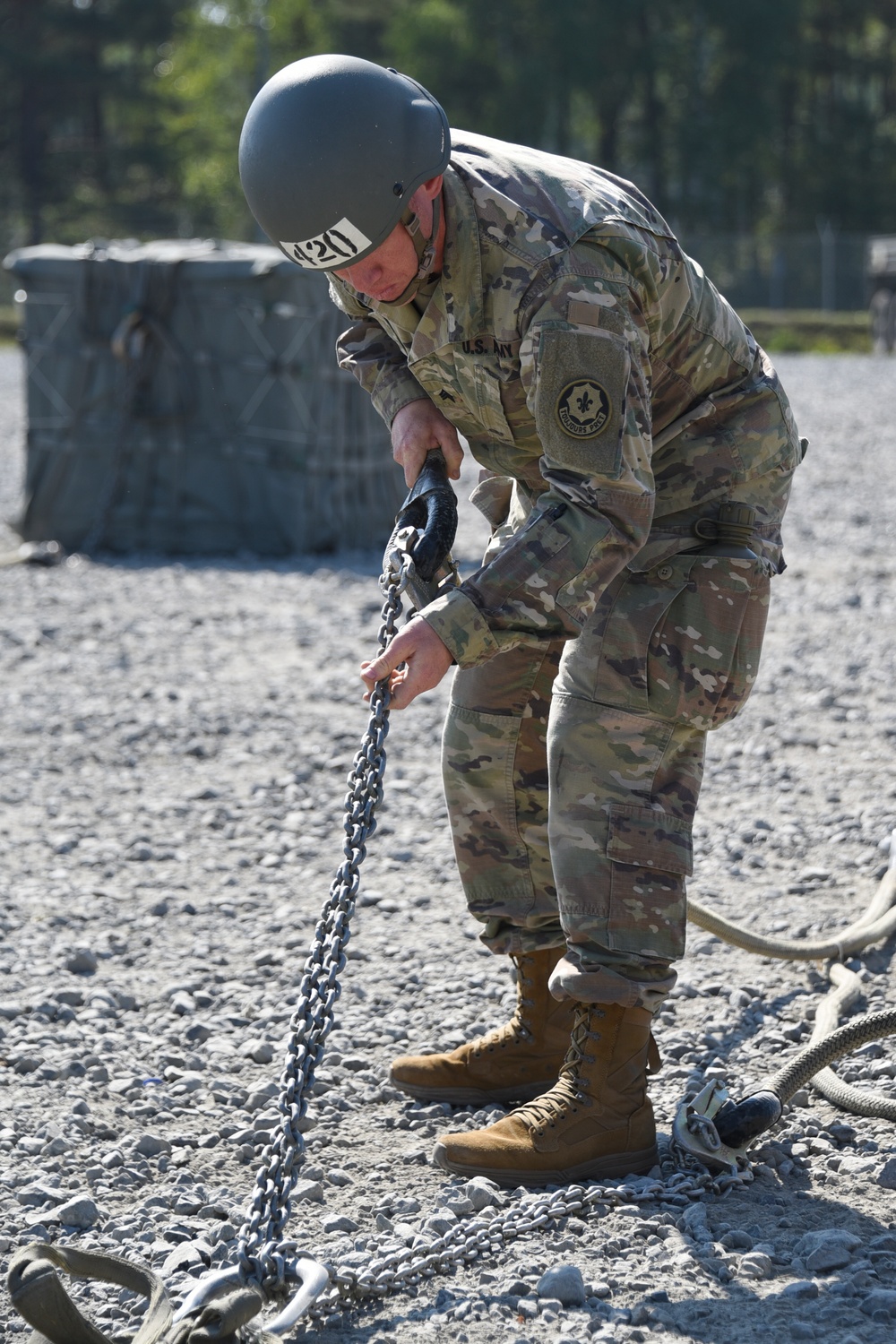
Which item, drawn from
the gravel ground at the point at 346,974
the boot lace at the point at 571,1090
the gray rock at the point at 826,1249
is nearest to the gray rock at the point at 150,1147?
the gravel ground at the point at 346,974

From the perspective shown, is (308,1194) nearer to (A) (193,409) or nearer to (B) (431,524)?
(B) (431,524)

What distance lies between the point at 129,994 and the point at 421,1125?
100 cm

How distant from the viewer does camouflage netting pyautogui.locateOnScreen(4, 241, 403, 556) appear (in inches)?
376

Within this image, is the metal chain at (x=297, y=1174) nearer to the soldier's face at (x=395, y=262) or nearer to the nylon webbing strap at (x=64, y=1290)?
the nylon webbing strap at (x=64, y=1290)

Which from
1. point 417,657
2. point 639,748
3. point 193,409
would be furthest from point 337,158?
point 193,409

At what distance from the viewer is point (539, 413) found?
267 centimetres

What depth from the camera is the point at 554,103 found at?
46.1m

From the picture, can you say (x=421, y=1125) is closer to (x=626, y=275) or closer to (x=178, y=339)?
(x=626, y=275)

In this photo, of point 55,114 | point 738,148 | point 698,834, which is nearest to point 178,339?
point 698,834

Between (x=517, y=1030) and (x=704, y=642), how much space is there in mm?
977

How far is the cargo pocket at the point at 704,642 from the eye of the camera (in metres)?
2.93

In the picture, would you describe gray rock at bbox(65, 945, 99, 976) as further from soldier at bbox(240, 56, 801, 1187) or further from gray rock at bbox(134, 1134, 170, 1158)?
soldier at bbox(240, 56, 801, 1187)

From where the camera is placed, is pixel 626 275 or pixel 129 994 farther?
pixel 129 994

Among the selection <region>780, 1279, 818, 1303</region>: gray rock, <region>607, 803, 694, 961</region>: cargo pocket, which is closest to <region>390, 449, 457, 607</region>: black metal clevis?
<region>607, 803, 694, 961</region>: cargo pocket
